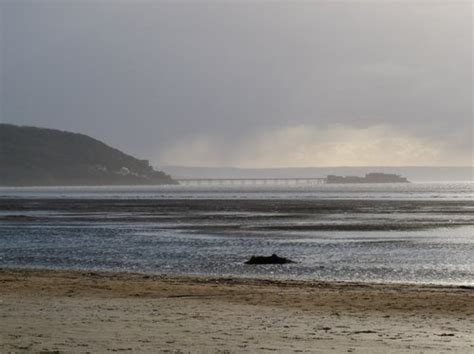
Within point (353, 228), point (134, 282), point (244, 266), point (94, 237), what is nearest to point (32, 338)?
point (134, 282)

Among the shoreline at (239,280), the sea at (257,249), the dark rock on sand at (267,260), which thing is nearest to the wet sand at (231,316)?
the shoreline at (239,280)

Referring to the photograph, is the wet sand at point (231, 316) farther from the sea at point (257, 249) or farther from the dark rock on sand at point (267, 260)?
the dark rock on sand at point (267, 260)

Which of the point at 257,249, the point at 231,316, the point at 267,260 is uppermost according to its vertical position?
the point at 231,316

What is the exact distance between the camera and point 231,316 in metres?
17.2

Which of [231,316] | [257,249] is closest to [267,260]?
[257,249]

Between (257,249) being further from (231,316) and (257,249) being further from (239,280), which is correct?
(231,316)

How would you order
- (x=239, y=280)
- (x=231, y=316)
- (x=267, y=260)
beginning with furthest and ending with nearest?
(x=267, y=260) < (x=239, y=280) < (x=231, y=316)

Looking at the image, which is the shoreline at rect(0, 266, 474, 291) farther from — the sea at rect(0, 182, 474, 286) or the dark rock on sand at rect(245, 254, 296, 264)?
the dark rock on sand at rect(245, 254, 296, 264)

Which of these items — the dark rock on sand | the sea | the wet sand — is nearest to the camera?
the wet sand

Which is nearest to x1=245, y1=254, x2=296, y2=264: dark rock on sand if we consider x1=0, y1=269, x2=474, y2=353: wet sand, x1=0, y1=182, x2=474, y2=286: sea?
x1=0, y1=182, x2=474, y2=286: sea

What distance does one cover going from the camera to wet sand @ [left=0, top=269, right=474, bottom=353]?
542 inches

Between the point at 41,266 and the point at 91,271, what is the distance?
147 inches

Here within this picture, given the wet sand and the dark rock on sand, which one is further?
the dark rock on sand

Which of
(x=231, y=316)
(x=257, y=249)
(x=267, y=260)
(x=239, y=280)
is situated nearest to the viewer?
(x=231, y=316)
